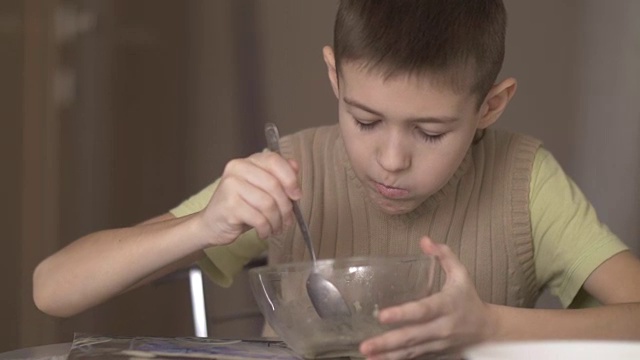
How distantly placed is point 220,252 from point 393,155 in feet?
1.22

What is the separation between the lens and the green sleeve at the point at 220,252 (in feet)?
→ 4.84

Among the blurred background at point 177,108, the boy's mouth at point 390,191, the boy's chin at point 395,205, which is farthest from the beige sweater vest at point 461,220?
the blurred background at point 177,108

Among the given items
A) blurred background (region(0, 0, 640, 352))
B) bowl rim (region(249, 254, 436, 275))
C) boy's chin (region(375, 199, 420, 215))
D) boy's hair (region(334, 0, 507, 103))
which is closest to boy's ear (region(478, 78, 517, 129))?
boy's hair (region(334, 0, 507, 103))

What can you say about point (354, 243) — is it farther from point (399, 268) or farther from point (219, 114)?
point (219, 114)

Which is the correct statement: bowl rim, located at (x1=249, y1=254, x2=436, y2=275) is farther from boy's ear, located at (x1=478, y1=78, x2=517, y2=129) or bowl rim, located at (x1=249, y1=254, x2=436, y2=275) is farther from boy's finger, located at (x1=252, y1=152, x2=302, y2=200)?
boy's ear, located at (x1=478, y1=78, x2=517, y2=129)

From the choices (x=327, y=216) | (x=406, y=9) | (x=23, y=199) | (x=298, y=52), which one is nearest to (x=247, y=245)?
(x=327, y=216)

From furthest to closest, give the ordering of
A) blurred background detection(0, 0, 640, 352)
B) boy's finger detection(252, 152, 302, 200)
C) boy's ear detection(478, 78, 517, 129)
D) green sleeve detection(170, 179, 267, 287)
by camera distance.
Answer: blurred background detection(0, 0, 640, 352) < green sleeve detection(170, 179, 267, 287) < boy's ear detection(478, 78, 517, 129) < boy's finger detection(252, 152, 302, 200)

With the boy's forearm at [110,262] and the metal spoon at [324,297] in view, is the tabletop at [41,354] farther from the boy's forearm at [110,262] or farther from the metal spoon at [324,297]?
the metal spoon at [324,297]

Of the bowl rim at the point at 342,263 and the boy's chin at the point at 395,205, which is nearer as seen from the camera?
the bowl rim at the point at 342,263

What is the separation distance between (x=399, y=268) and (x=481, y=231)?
1.67 ft

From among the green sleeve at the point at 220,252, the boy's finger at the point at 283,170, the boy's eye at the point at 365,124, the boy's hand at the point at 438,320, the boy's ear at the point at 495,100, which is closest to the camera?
the boy's hand at the point at 438,320

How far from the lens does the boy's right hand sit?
43.6 inches

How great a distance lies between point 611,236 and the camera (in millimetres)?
1414

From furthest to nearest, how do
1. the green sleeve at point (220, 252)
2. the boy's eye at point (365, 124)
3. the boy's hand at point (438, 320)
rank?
→ the green sleeve at point (220, 252)
the boy's eye at point (365, 124)
the boy's hand at point (438, 320)
